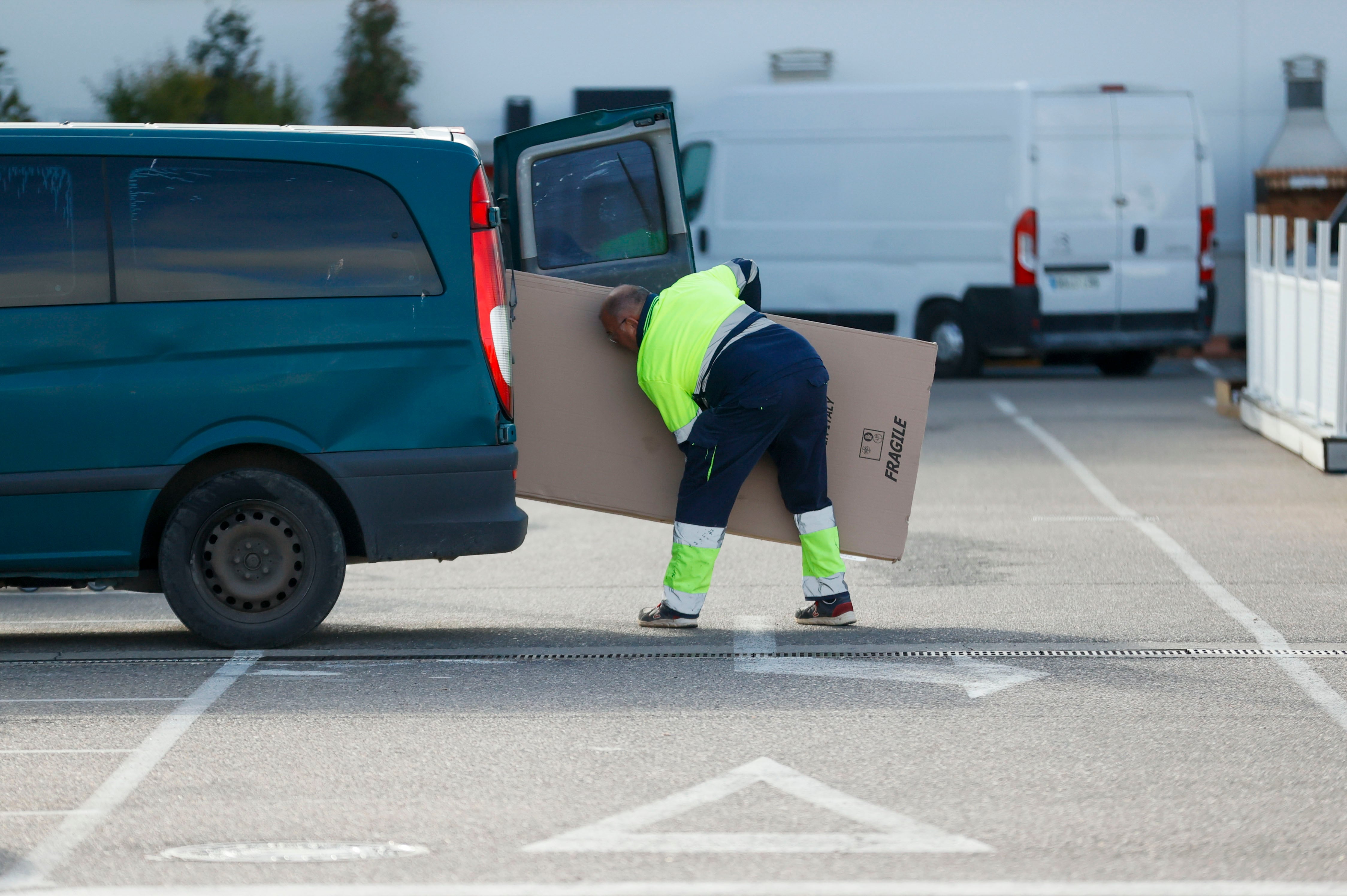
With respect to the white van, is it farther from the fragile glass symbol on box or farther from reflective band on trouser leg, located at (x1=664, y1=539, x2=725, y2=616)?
reflective band on trouser leg, located at (x1=664, y1=539, x2=725, y2=616)

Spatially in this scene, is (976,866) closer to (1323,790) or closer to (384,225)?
(1323,790)

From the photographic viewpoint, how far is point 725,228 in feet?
64.1

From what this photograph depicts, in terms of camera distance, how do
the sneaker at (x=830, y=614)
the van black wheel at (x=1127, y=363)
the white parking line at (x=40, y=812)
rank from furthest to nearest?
the van black wheel at (x=1127, y=363) → the sneaker at (x=830, y=614) → the white parking line at (x=40, y=812)

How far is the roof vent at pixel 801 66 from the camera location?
75.8 ft

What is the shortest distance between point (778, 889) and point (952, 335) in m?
15.7

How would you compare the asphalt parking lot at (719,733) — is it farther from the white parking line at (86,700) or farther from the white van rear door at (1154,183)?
the white van rear door at (1154,183)

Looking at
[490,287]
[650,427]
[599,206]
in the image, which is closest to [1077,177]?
[599,206]

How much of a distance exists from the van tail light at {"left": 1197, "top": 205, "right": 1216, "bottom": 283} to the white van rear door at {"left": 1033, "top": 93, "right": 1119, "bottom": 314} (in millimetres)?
895

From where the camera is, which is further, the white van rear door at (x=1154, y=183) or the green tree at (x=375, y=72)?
the green tree at (x=375, y=72)

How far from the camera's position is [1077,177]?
61.2ft

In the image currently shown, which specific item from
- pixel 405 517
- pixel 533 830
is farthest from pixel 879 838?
pixel 405 517

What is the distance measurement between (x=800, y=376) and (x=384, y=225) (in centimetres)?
168

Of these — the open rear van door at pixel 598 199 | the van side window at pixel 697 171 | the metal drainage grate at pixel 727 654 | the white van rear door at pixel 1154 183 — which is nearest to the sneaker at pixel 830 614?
the metal drainage grate at pixel 727 654

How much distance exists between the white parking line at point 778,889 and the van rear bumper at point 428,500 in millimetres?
2802
